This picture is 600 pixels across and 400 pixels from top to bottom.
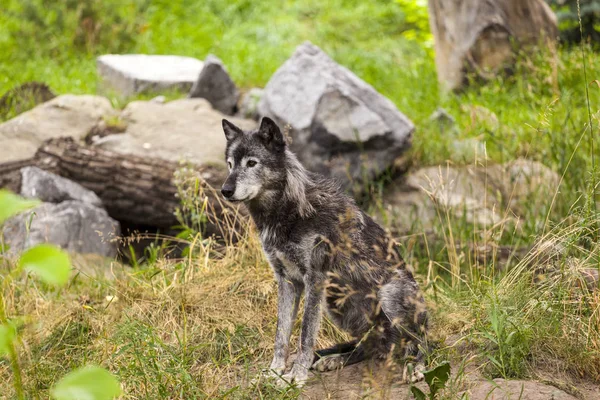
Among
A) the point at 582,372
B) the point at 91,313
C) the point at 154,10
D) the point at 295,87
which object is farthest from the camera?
the point at 154,10

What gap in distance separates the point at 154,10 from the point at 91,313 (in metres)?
10.9

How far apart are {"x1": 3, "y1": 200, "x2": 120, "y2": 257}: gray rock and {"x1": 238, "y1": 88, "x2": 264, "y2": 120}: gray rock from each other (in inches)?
108

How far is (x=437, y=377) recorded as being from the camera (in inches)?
128

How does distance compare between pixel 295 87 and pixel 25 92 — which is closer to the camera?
pixel 295 87

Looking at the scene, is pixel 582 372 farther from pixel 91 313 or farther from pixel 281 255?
pixel 91 313

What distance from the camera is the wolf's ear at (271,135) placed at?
4199 mm

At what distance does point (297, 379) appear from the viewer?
3936 millimetres

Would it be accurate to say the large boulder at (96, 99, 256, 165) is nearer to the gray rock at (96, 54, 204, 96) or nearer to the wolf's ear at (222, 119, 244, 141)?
the gray rock at (96, 54, 204, 96)

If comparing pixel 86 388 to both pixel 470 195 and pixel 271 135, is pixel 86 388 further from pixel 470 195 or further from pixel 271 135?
pixel 470 195

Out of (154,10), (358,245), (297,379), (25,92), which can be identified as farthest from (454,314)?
(154,10)

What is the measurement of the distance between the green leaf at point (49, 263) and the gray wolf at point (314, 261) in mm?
2445

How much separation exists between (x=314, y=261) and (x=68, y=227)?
3.64 metres

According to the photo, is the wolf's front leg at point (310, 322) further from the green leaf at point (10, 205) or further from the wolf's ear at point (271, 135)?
the green leaf at point (10, 205)

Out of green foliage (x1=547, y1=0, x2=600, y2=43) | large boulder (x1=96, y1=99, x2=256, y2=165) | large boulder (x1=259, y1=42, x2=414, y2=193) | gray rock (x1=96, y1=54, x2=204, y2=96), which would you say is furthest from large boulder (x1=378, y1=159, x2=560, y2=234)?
green foliage (x1=547, y1=0, x2=600, y2=43)
